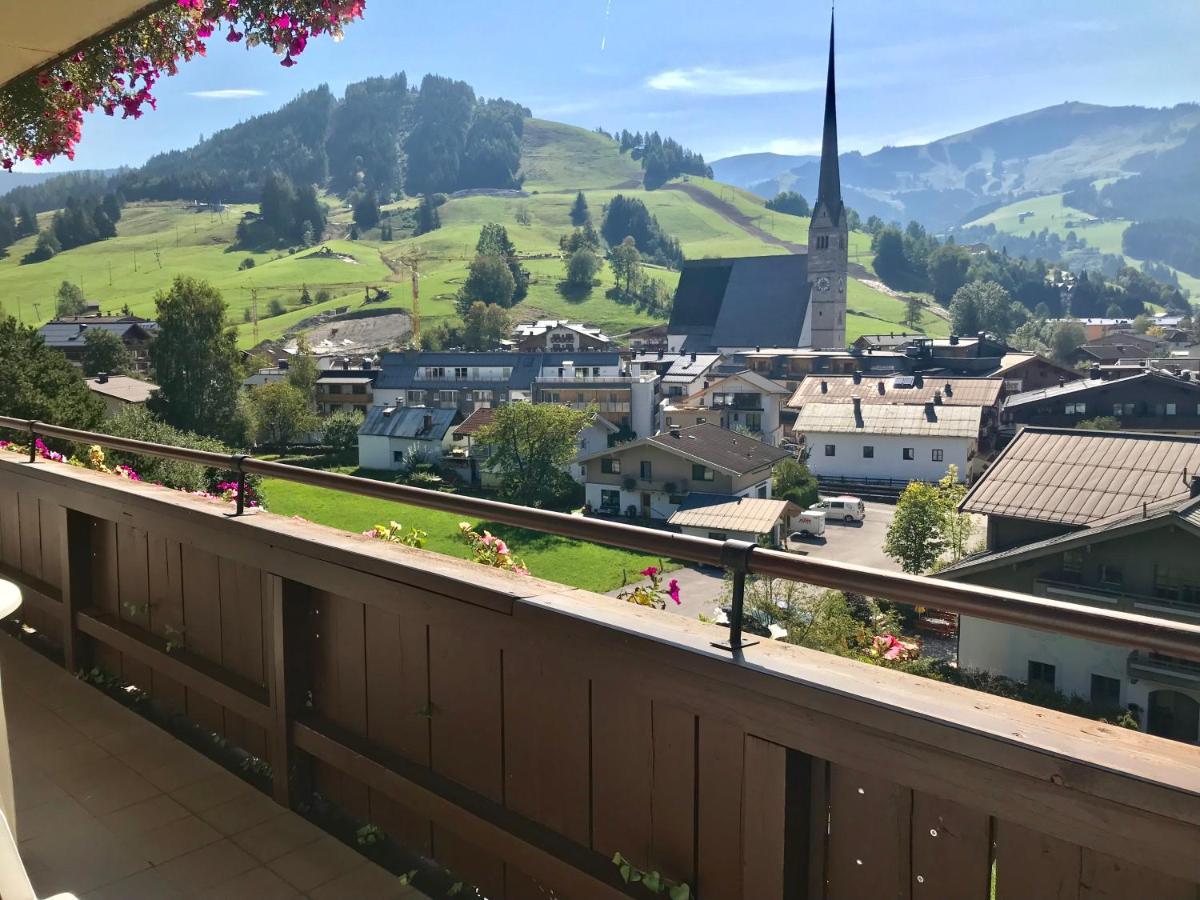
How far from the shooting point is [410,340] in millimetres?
54250

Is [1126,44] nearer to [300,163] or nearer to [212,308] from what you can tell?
[212,308]

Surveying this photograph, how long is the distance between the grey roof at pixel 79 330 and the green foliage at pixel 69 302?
1356cm

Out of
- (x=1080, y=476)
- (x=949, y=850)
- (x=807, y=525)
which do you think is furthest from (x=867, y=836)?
(x=807, y=525)

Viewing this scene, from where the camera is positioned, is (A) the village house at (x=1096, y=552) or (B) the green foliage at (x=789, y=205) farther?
(B) the green foliage at (x=789, y=205)

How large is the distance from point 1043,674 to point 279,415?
2867 cm

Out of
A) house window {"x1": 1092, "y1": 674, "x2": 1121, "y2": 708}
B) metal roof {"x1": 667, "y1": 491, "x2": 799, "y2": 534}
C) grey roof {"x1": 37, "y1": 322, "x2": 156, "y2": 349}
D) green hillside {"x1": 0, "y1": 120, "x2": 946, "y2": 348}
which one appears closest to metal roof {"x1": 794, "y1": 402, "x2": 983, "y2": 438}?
metal roof {"x1": 667, "y1": 491, "x2": 799, "y2": 534}

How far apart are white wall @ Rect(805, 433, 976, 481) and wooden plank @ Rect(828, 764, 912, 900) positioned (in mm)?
27182

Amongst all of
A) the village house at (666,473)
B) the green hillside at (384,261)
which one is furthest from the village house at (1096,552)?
the green hillside at (384,261)

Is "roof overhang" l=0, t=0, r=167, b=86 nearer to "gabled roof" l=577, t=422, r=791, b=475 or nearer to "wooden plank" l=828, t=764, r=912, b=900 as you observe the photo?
"wooden plank" l=828, t=764, r=912, b=900

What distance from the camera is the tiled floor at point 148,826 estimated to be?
1732 mm

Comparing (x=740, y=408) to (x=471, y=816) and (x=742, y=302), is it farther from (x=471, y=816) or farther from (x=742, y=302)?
(x=471, y=816)

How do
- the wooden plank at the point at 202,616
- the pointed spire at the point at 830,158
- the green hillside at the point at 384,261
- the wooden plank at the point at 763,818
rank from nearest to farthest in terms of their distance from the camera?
the wooden plank at the point at 763,818, the wooden plank at the point at 202,616, the pointed spire at the point at 830,158, the green hillside at the point at 384,261

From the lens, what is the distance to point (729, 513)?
20.3 meters

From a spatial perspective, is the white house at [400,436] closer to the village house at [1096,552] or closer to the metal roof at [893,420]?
the metal roof at [893,420]
